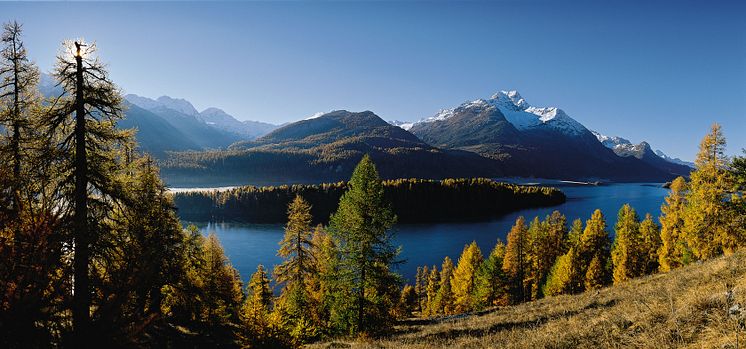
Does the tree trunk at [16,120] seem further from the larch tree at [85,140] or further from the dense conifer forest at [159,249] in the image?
the larch tree at [85,140]

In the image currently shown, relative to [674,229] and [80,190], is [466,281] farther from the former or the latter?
[80,190]

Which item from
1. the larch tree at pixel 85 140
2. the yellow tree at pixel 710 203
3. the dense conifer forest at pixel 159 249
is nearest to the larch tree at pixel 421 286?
the dense conifer forest at pixel 159 249

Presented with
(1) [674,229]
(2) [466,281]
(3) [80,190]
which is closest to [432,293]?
(2) [466,281]

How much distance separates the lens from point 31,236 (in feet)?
20.7

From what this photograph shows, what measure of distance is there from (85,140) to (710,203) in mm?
39359

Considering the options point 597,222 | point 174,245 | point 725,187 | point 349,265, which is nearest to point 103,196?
point 174,245

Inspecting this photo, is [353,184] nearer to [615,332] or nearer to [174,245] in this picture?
[174,245]

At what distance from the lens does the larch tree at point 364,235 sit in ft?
69.3

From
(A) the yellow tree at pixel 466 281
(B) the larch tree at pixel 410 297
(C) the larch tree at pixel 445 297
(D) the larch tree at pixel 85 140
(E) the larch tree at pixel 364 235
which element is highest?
(D) the larch tree at pixel 85 140

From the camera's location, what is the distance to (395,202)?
15425cm

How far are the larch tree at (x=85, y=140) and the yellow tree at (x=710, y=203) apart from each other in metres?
38.3

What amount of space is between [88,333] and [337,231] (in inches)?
618

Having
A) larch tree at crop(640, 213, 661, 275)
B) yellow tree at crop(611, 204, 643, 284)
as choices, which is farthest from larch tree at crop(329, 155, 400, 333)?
larch tree at crop(640, 213, 661, 275)

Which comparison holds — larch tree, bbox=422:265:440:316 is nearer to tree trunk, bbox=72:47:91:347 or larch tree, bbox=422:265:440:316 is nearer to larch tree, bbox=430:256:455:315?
larch tree, bbox=430:256:455:315
